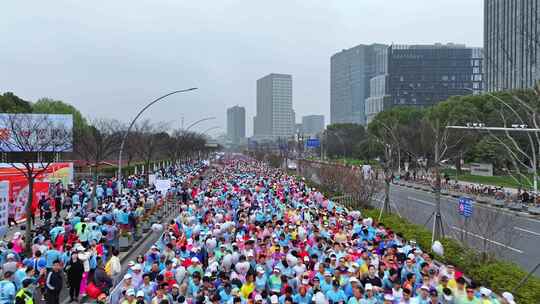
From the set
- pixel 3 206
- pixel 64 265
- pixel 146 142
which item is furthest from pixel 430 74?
pixel 64 265

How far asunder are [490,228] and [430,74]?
441 ft

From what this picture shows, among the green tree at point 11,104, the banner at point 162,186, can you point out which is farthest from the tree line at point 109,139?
the banner at point 162,186

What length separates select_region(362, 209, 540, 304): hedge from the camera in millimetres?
10086

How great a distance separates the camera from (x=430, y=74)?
139 m

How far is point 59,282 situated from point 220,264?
3.30 metres

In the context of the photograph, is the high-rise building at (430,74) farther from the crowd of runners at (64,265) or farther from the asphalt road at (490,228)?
the crowd of runners at (64,265)

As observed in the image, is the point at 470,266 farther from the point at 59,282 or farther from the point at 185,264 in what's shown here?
the point at 59,282

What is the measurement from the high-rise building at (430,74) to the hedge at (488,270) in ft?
416

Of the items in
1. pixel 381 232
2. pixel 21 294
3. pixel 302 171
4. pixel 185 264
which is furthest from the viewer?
pixel 302 171

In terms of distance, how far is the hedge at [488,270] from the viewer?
1009 cm

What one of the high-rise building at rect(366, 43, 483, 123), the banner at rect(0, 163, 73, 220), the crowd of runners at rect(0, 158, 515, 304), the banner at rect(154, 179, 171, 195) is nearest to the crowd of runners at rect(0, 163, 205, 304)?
the crowd of runners at rect(0, 158, 515, 304)

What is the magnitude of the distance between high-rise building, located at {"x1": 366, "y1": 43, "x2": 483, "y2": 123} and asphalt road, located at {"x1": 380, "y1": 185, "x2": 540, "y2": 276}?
10929 cm

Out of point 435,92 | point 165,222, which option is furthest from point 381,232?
point 435,92

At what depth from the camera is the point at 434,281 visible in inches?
351
